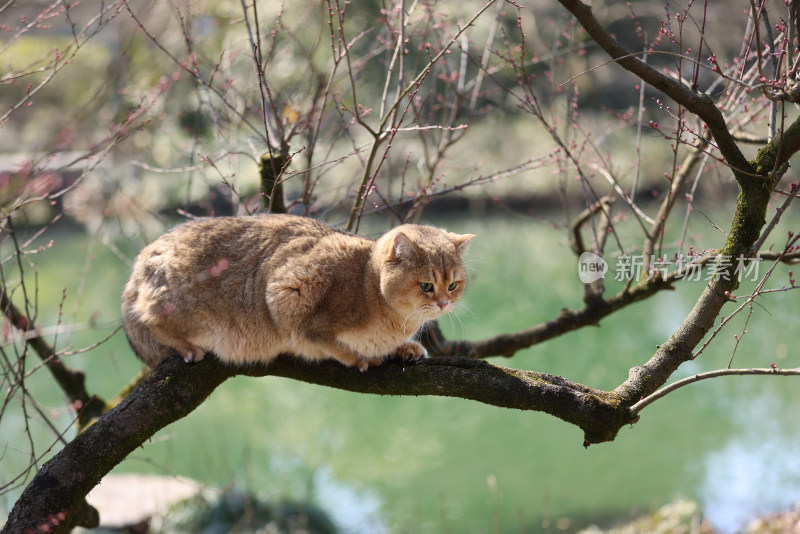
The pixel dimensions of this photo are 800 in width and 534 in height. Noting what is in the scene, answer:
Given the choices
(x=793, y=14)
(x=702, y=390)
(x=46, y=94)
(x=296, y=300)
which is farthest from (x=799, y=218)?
(x=46, y=94)

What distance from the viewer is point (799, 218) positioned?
13.9 meters

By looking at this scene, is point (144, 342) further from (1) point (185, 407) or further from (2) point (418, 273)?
(2) point (418, 273)

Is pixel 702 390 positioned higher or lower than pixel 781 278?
lower

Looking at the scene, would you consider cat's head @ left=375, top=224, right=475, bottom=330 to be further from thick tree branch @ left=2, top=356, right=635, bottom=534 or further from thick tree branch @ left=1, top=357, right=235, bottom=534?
thick tree branch @ left=1, top=357, right=235, bottom=534

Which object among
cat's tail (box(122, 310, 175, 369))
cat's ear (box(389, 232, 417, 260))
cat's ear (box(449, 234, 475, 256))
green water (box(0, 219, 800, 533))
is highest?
cat's ear (box(389, 232, 417, 260))

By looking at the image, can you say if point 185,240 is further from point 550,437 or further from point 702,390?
point 702,390

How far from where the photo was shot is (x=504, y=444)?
887 centimetres

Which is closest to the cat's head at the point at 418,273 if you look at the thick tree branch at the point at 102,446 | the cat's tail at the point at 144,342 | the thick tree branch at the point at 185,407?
the thick tree branch at the point at 185,407

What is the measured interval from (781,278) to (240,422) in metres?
8.34

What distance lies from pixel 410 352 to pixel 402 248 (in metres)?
0.45

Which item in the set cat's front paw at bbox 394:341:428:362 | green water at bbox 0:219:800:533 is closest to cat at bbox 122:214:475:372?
cat's front paw at bbox 394:341:428:362

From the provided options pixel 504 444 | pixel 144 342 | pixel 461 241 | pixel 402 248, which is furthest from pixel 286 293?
pixel 504 444

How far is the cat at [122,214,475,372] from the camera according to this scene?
298 centimetres

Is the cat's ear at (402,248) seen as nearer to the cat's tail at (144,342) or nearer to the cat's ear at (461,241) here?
the cat's ear at (461,241)
